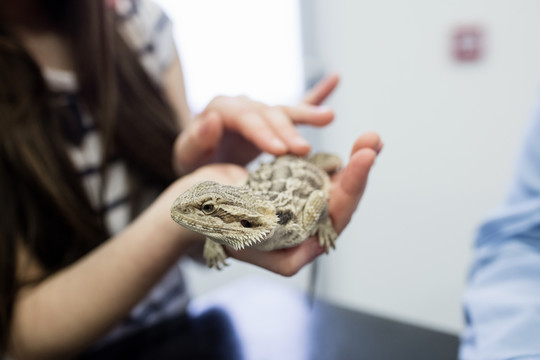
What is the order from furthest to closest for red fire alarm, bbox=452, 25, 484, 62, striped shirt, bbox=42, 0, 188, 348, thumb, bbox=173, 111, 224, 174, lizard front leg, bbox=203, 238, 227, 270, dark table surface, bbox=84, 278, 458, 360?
red fire alarm, bbox=452, 25, 484, 62 < striped shirt, bbox=42, 0, 188, 348 < dark table surface, bbox=84, 278, 458, 360 < thumb, bbox=173, 111, 224, 174 < lizard front leg, bbox=203, 238, 227, 270

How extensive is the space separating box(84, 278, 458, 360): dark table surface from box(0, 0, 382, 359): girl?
170mm

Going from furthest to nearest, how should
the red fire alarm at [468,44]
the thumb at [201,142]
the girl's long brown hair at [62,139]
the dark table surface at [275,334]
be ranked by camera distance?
the red fire alarm at [468,44], the girl's long brown hair at [62,139], the dark table surface at [275,334], the thumb at [201,142]

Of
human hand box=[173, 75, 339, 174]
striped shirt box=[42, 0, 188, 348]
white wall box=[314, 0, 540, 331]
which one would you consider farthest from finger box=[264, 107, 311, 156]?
striped shirt box=[42, 0, 188, 348]

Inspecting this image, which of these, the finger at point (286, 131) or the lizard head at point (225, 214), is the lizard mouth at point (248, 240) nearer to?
the lizard head at point (225, 214)

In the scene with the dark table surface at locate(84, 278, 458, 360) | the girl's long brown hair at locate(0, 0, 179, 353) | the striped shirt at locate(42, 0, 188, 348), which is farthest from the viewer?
the striped shirt at locate(42, 0, 188, 348)

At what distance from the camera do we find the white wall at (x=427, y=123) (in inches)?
57.5

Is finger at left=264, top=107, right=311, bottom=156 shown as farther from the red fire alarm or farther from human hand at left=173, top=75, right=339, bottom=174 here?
the red fire alarm

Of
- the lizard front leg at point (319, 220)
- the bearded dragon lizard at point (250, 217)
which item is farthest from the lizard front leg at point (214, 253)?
the lizard front leg at point (319, 220)

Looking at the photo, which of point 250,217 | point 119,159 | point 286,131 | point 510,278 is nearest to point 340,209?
point 250,217

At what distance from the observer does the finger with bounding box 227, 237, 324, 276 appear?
26.3 inches

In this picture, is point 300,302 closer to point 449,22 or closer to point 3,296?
point 3,296

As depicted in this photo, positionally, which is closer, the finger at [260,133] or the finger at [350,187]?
the finger at [350,187]

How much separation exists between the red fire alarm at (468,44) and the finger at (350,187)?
133 cm

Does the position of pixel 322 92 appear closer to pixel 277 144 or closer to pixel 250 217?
pixel 277 144
